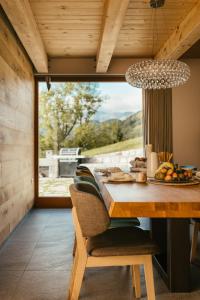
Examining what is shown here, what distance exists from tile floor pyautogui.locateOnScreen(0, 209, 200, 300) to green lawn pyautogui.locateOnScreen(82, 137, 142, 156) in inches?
80.1

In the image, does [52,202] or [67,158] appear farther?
[67,158]

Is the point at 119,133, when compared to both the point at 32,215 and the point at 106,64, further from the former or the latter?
the point at 32,215

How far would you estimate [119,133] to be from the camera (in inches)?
212

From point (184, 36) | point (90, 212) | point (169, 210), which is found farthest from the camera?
point (184, 36)

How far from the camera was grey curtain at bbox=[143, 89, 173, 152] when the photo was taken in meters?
5.00

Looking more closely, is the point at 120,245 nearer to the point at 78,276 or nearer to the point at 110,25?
the point at 78,276

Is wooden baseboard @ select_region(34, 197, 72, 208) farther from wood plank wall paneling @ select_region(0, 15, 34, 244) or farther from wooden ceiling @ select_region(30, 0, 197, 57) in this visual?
wooden ceiling @ select_region(30, 0, 197, 57)

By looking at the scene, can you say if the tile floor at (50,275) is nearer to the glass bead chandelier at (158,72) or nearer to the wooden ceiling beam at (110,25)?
the glass bead chandelier at (158,72)

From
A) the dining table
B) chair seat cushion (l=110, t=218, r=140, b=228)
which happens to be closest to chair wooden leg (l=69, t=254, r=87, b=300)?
the dining table

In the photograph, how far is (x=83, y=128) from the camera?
538 cm

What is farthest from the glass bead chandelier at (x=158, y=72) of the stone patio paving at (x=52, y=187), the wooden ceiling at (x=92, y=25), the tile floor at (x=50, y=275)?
the stone patio paving at (x=52, y=187)

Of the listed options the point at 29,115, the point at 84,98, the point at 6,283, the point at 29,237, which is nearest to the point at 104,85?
the point at 84,98

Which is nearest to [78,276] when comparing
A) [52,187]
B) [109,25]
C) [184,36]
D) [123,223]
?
[123,223]

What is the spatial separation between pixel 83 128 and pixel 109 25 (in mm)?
2464
